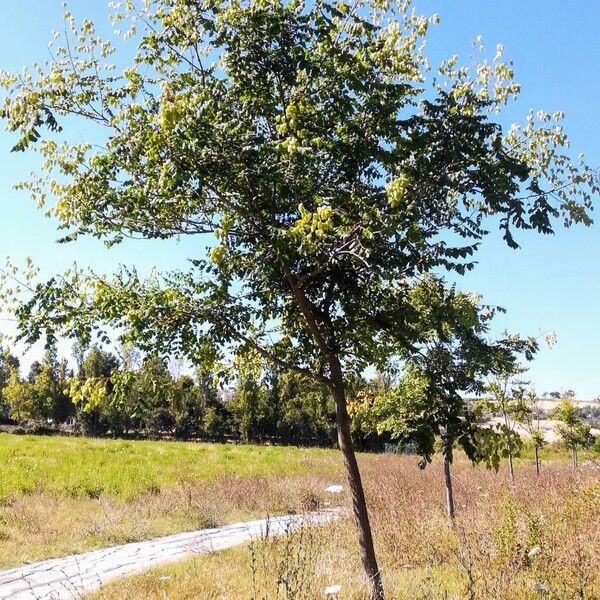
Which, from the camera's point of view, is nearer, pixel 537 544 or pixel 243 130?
pixel 243 130

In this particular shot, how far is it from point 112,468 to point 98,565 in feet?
37.1

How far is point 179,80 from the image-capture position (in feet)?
14.5

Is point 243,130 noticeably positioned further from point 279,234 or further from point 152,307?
point 152,307

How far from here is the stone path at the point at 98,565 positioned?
22.0 feet

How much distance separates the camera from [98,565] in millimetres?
8211

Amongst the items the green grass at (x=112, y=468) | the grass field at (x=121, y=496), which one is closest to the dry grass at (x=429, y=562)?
the grass field at (x=121, y=496)

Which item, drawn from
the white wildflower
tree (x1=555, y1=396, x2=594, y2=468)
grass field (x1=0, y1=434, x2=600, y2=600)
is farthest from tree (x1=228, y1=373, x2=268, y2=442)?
the white wildflower

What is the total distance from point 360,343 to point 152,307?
2.11m

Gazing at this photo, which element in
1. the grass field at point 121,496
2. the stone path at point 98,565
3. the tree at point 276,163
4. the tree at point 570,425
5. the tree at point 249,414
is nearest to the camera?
the tree at point 276,163

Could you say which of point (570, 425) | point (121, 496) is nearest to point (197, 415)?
point (570, 425)

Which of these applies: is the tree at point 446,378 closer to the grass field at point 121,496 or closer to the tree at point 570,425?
the grass field at point 121,496

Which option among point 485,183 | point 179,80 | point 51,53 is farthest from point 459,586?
point 51,53

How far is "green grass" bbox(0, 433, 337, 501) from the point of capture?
→ 14.6 metres

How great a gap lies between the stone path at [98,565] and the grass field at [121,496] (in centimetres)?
52
